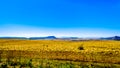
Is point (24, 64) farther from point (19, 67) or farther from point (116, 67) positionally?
point (116, 67)

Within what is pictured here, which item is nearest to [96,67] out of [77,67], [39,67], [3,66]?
[77,67]

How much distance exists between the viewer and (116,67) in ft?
75.4

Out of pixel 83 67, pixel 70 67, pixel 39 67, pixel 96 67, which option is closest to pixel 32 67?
pixel 39 67

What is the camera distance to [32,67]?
19.7 metres

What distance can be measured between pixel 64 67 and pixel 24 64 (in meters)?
3.89

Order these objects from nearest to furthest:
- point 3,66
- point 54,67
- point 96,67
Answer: point 3,66
point 54,67
point 96,67

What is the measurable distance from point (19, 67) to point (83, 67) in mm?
5972

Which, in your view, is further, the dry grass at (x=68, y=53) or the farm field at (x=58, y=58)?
the dry grass at (x=68, y=53)

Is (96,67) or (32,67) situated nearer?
(32,67)

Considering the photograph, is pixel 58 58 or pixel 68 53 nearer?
pixel 58 58

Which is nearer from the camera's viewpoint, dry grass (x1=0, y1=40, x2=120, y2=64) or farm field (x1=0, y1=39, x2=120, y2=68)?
farm field (x1=0, y1=39, x2=120, y2=68)

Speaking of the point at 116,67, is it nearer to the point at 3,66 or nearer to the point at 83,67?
the point at 83,67

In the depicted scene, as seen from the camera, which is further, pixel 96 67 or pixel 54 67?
pixel 96 67

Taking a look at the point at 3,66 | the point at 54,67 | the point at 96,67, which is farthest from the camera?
the point at 96,67
